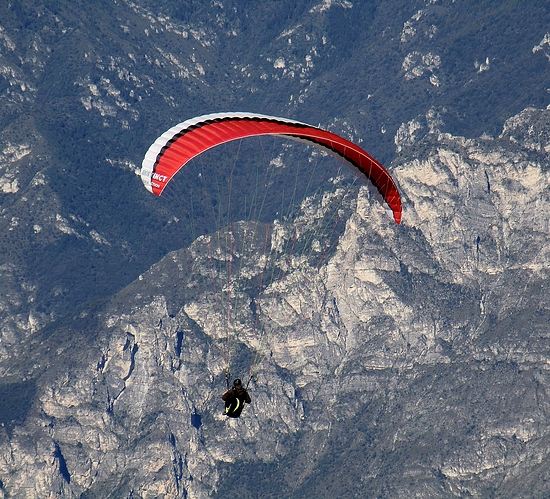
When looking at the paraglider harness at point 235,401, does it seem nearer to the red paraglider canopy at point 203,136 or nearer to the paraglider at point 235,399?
the paraglider at point 235,399

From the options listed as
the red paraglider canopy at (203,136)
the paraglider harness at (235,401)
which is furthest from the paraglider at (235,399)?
the red paraglider canopy at (203,136)

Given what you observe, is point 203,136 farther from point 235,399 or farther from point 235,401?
point 235,401

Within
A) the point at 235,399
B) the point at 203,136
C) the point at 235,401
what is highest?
the point at 203,136

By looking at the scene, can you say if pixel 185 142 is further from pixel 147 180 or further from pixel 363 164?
pixel 363 164

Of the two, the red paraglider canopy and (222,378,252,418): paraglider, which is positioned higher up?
the red paraglider canopy

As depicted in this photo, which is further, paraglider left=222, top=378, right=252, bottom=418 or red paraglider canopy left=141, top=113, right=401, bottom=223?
red paraglider canopy left=141, top=113, right=401, bottom=223

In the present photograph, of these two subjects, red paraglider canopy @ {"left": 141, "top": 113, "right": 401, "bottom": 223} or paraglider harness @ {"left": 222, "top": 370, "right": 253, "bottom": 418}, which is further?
red paraglider canopy @ {"left": 141, "top": 113, "right": 401, "bottom": 223}

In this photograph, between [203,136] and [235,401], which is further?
[203,136]

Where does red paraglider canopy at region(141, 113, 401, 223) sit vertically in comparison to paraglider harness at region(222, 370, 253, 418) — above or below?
above

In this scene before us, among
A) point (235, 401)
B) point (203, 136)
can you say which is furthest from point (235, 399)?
point (203, 136)

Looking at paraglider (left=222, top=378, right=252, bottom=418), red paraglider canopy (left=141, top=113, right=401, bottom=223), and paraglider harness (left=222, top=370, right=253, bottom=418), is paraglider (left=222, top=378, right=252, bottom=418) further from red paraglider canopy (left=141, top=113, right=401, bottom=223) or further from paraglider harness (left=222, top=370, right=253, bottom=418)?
red paraglider canopy (left=141, top=113, right=401, bottom=223)

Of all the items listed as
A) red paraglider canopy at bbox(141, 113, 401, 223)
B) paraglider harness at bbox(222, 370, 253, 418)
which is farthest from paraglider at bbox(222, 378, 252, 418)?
red paraglider canopy at bbox(141, 113, 401, 223)

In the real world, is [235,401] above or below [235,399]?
below
